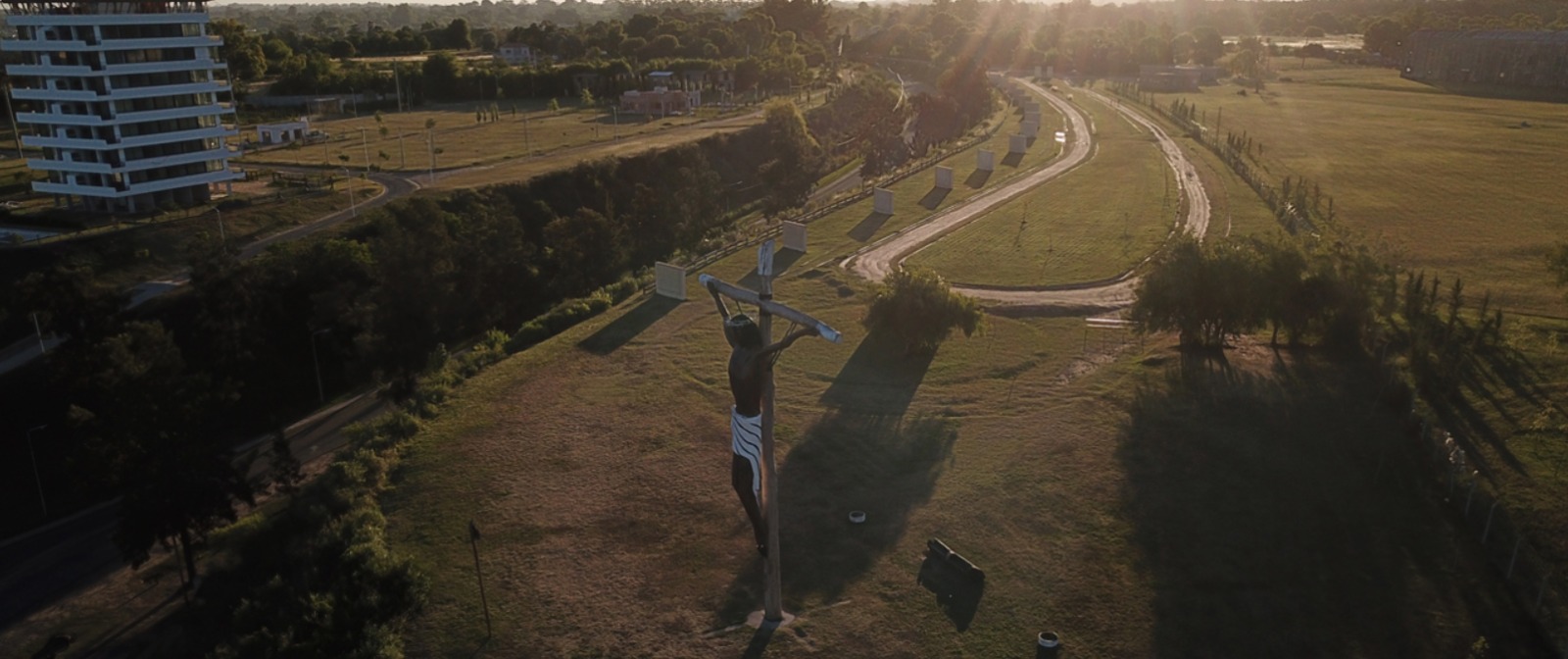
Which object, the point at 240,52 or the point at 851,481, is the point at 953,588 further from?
the point at 240,52

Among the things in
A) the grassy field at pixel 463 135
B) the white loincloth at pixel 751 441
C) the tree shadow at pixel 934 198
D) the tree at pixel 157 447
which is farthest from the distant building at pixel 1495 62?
the tree at pixel 157 447

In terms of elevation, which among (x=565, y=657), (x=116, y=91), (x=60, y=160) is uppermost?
(x=116, y=91)

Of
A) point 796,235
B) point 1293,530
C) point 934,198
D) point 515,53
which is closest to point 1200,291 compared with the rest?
point 1293,530

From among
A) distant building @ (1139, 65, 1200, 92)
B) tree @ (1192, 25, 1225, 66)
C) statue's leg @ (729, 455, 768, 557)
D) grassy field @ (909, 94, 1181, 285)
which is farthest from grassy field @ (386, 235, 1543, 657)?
tree @ (1192, 25, 1225, 66)

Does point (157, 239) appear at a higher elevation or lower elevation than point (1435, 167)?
lower

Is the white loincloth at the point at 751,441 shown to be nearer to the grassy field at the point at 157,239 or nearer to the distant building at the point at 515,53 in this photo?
the grassy field at the point at 157,239

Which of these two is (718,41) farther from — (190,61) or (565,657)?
(565,657)

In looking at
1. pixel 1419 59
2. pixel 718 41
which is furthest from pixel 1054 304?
pixel 1419 59
